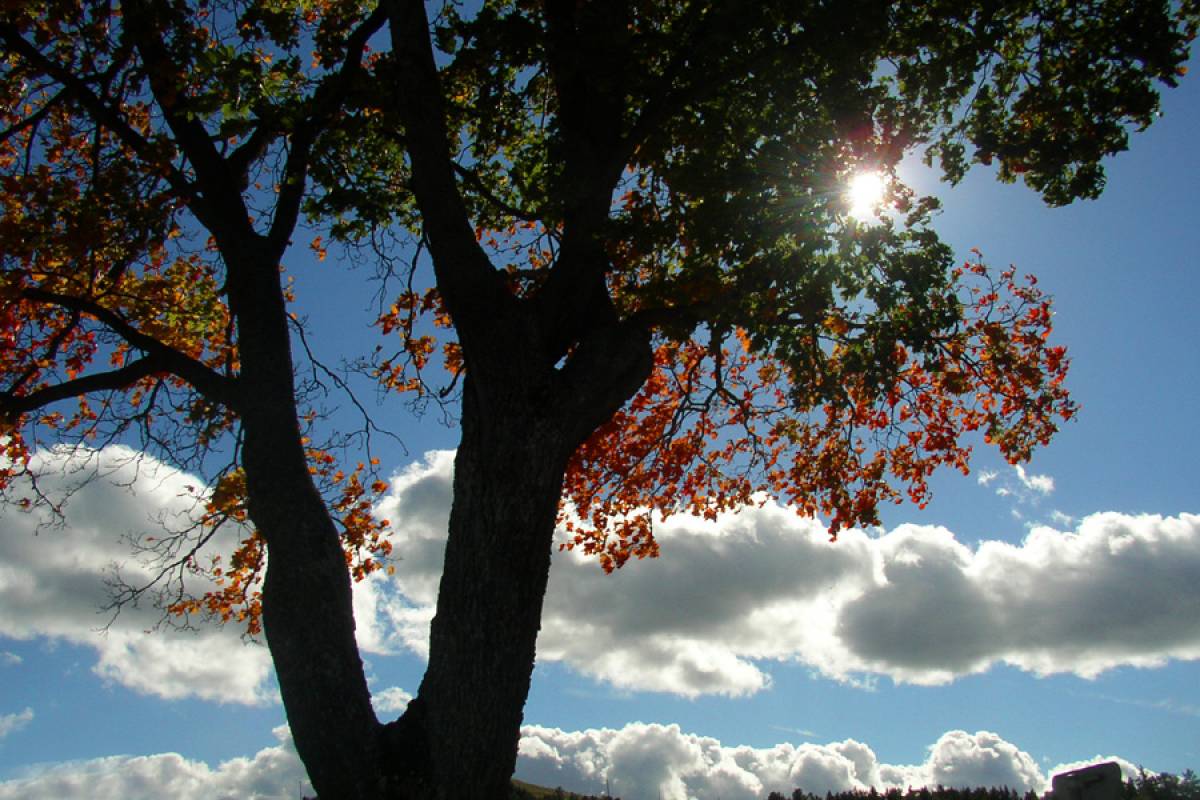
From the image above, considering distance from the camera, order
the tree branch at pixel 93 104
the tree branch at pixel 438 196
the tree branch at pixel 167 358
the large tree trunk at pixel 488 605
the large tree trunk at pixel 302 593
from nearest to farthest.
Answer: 1. the large tree trunk at pixel 488 605
2. the large tree trunk at pixel 302 593
3. the tree branch at pixel 438 196
4. the tree branch at pixel 167 358
5. the tree branch at pixel 93 104

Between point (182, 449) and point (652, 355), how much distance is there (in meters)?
6.46

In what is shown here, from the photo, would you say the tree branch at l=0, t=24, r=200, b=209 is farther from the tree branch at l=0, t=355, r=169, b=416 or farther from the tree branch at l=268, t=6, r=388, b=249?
the tree branch at l=0, t=355, r=169, b=416

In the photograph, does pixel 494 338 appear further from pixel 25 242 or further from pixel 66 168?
pixel 66 168

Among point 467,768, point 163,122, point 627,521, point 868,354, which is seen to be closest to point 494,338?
point 467,768

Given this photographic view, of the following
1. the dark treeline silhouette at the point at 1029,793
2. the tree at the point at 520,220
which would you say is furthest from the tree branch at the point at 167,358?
the dark treeline silhouette at the point at 1029,793

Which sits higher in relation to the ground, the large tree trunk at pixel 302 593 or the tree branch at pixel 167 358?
the tree branch at pixel 167 358

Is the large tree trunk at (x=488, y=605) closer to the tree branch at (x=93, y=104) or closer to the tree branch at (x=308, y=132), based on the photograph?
the tree branch at (x=308, y=132)

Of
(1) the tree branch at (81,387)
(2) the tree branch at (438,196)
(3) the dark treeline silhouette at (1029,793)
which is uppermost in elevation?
(2) the tree branch at (438,196)

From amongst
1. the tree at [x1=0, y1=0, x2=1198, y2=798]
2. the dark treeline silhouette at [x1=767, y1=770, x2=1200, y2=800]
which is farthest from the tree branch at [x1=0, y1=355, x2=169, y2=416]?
the dark treeline silhouette at [x1=767, y1=770, x2=1200, y2=800]

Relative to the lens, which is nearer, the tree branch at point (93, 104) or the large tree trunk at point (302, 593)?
the large tree trunk at point (302, 593)

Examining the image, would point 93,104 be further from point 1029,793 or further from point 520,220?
point 1029,793

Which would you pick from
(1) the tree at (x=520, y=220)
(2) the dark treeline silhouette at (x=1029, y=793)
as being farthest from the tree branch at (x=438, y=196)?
(2) the dark treeline silhouette at (x=1029, y=793)

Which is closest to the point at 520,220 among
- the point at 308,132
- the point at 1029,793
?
the point at 308,132

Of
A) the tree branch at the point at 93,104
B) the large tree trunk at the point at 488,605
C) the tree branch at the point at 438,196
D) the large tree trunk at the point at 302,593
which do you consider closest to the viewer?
the large tree trunk at the point at 488,605
